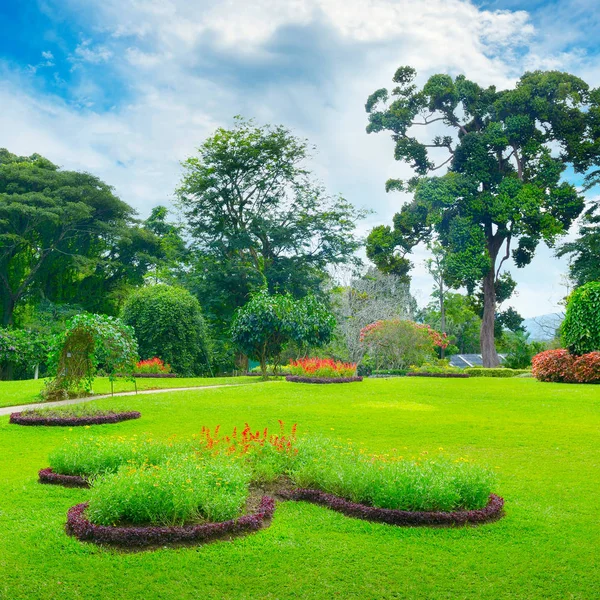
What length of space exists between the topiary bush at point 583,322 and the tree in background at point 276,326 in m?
7.68

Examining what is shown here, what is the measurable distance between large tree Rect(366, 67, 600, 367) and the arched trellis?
2135 cm

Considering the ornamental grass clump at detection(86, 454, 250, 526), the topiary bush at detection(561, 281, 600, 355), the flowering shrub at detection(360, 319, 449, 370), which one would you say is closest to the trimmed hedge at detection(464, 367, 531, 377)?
the flowering shrub at detection(360, 319, 449, 370)

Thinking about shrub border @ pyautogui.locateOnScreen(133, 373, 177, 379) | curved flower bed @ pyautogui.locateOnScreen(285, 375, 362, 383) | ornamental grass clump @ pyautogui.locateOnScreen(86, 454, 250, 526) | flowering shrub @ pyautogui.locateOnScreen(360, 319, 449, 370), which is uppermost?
flowering shrub @ pyautogui.locateOnScreen(360, 319, 449, 370)

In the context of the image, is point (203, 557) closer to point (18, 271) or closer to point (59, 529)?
point (59, 529)

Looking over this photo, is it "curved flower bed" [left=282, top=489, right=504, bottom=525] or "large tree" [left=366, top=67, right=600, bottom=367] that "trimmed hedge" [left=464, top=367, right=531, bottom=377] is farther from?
"curved flower bed" [left=282, top=489, right=504, bottom=525]

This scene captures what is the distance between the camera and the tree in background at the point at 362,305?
3619 centimetres

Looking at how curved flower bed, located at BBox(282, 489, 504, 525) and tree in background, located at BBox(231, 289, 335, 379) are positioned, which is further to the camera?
tree in background, located at BBox(231, 289, 335, 379)

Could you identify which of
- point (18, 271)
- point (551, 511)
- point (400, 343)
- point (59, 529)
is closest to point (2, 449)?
point (59, 529)

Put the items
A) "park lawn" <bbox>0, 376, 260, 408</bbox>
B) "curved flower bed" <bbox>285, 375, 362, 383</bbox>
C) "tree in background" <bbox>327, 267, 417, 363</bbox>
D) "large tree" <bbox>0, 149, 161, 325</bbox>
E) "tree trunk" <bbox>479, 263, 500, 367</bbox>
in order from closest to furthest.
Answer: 1. "park lawn" <bbox>0, 376, 260, 408</bbox>
2. "curved flower bed" <bbox>285, 375, 362, 383</bbox>
3. "large tree" <bbox>0, 149, 161, 325</bbox>
4. "tree trunk" <bbox>479, 263, 500, 367</bbox>
5. "tree in background" <bbox>327, 267, 417, 363</bbox>

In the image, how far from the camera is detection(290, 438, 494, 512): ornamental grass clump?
5746 millimetres

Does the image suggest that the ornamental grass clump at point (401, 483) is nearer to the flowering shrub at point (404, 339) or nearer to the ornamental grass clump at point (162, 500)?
the ornamental grass clump at point (162, 500)

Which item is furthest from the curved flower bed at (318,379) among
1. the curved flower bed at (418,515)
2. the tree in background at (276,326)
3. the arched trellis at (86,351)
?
the curved flower bed at (418,515)

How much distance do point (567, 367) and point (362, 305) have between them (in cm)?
2098

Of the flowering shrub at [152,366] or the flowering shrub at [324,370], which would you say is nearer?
the flowering shrub at [324,370]
